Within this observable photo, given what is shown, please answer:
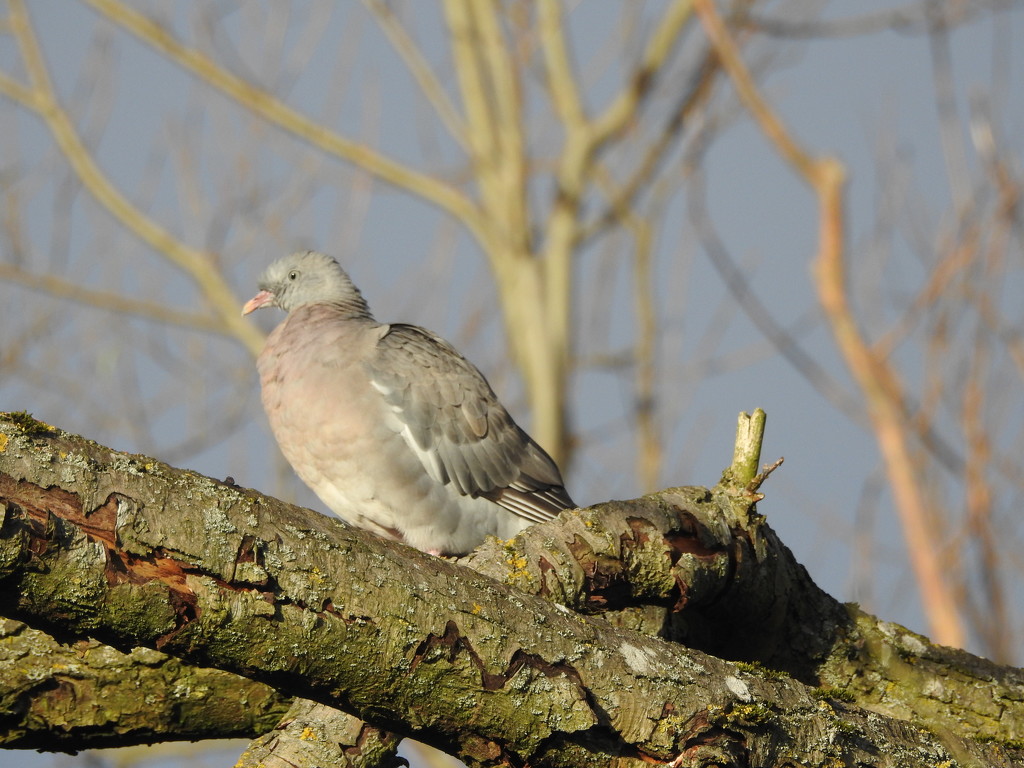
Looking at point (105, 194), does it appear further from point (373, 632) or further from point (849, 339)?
point (373, 632)

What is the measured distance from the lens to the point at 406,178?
8406 mm

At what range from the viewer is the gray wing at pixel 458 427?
5.03m

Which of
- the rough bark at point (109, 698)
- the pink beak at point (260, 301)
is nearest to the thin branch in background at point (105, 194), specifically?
the pink beak at point (260, 301)

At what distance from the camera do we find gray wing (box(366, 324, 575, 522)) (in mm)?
5031

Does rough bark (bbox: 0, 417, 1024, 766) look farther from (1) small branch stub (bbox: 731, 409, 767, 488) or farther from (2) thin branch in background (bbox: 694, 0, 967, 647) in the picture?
(2) thin branch in background (bbox: 694, 0, 967, 647)

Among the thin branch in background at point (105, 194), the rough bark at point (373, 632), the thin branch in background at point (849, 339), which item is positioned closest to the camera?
the rough bark at point (373, 632)

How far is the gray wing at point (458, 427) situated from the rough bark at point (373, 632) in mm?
2721

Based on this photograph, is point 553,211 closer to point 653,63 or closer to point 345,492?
point 653,63

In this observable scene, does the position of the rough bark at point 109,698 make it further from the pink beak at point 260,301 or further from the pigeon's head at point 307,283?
the pink beak at point 260,301

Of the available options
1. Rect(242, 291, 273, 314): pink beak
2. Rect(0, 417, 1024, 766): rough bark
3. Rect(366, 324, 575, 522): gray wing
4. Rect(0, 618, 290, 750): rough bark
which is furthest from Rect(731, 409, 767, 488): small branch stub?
Rect(242, 291, 273, 314): pink beak

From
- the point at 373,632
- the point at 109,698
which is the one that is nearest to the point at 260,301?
the point at 109,698

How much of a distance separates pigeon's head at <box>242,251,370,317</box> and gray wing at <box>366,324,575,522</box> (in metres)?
0.63

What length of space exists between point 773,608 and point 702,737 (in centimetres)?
126

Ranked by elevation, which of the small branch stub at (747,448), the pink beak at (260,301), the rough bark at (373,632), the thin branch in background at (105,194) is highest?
the thin branch in background at (105,194)
